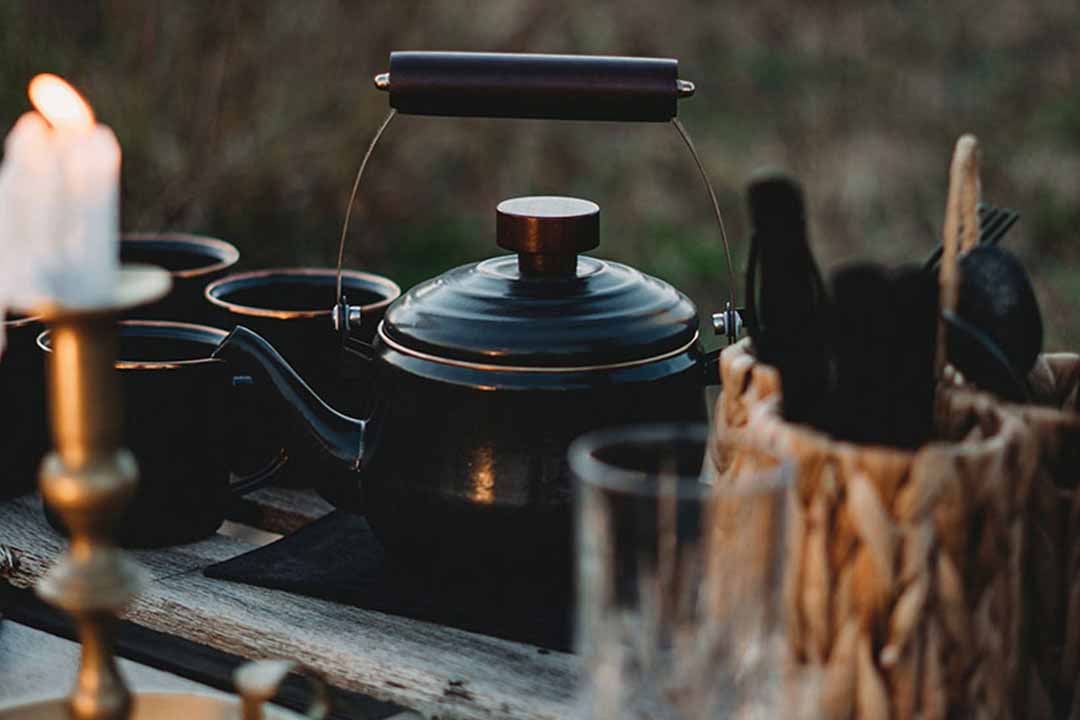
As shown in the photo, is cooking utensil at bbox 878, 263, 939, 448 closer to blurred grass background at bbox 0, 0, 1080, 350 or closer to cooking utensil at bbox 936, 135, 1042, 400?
cooking utensil at bbox 936, 135, 1042, 400

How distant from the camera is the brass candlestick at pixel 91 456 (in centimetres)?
52

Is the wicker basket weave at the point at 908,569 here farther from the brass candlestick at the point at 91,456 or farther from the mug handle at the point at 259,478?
the mug handle at the point at 259,478

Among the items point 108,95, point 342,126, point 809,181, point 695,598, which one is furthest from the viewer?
point 809,181

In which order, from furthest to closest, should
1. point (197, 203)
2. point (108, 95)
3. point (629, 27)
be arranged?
1. point (629, 27)
2. point (197, 203)
3. point (108, 95)

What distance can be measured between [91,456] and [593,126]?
3.59 meters

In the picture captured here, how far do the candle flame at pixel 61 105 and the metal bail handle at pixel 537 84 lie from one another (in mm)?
392

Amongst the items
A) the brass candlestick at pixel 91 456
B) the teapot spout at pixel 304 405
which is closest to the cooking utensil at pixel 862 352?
the brass candlestick at pixel 91 456

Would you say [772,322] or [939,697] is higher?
[772,322]

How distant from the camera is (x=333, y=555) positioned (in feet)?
3.31

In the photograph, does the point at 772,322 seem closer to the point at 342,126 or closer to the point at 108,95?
the point at 108,95

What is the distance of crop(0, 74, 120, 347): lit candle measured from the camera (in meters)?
0.50

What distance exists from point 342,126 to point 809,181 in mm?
1441

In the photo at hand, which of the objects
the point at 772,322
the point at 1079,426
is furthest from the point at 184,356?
the point at 1079,426

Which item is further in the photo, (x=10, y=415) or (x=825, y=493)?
(x=10, y=415)
